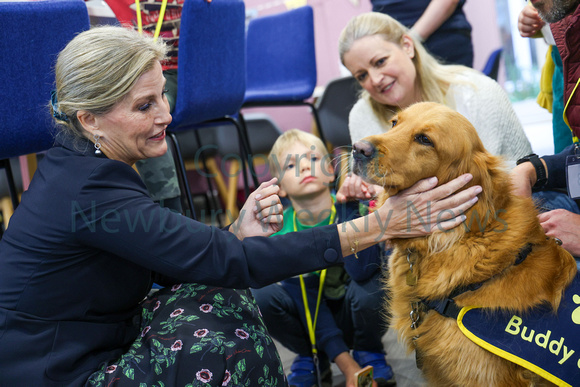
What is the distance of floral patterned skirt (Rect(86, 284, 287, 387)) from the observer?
125cm

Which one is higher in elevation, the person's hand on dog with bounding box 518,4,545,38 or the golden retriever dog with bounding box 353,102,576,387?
the person's hand on dog with bounding box 518,4,545,38

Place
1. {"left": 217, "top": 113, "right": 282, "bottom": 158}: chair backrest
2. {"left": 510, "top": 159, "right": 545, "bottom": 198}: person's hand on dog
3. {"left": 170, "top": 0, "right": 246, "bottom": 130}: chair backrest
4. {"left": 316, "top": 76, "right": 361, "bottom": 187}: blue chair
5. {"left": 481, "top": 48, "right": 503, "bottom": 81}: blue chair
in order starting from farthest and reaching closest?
1. {"left": 217, "top": 113, "right": 282, "bottom": 158}: chair backrest
2. {"left": 316, "top": 76, "right": 361, "bottom": 187}: blue chair
3. {"left": 481, "top": 48, "right": 503, "bottom": 81}: blue chair
4. {"left": 170, "top": 0, "right": 246, "bottom": 130}: chair backrest
5. {"left": 510, "top": 159, "right": 545, "bottom": 198}: person's hand on dog

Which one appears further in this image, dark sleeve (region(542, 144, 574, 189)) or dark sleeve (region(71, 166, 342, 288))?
dark sleeve (region(542, 144, 574, 189))

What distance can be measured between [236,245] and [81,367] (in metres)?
0.47

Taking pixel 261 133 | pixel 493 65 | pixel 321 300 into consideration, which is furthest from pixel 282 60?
pixel 321 300

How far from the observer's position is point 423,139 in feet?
4.35

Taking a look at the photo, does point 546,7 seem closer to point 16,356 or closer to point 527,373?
point 527,373

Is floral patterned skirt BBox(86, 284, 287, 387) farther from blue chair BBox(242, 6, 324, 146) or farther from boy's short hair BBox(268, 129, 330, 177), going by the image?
blue chair BBox(242, 6, 324, 146)

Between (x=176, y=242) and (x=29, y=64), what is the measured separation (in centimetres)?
94

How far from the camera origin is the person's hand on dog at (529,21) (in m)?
1.82

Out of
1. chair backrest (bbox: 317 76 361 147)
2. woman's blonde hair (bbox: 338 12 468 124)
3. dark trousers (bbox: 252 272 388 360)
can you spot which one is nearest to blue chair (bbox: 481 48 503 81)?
chair backrest (bbox: 317 76 361 147)

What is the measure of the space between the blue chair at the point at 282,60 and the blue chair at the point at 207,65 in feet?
2.44

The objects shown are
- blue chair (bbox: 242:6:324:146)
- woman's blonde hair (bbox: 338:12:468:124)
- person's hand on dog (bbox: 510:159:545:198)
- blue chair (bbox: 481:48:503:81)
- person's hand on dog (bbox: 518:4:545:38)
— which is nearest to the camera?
person's hand on dog (bbox: 510:159:545:198)

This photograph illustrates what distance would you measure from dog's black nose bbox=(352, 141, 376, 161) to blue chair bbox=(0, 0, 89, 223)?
3.60 ft
